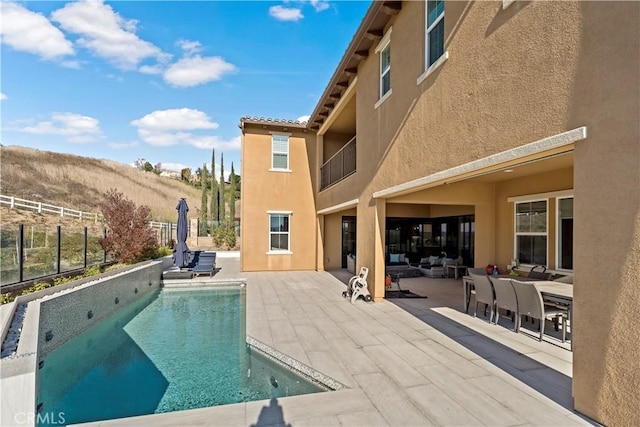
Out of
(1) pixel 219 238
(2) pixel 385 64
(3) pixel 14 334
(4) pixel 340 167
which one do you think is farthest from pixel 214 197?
(3) pixel 14 334

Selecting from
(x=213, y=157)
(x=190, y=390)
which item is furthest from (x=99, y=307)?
(x=213, y=157)

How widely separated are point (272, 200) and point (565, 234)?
11635 mm

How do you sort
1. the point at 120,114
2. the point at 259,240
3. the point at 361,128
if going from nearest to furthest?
1. the point at 361,128
2. the point at 259,240
3. the point at 120,114

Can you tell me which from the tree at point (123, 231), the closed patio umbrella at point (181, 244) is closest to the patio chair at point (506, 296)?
the closed patio umbrella at point (181, 244)

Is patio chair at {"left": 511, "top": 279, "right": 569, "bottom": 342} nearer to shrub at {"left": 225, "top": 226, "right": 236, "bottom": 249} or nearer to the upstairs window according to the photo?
the upstairs window

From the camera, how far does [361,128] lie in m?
10.4

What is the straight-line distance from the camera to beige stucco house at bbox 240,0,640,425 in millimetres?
3008

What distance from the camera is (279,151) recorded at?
1608 centimetres

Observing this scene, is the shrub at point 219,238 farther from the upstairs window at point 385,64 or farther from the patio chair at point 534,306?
the patio chair at point 534,306

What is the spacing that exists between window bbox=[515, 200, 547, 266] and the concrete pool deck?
273 cm

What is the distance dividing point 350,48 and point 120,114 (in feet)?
69.5

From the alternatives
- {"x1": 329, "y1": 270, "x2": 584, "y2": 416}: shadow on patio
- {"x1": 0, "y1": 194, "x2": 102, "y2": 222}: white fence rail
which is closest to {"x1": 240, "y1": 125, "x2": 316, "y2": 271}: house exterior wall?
{"x1": 329, "y1": 270, "x2": 584, "y2": 416}: shadow on patio

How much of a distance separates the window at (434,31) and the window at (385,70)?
79.3 inches

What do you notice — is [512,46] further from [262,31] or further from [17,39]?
[17,39]
